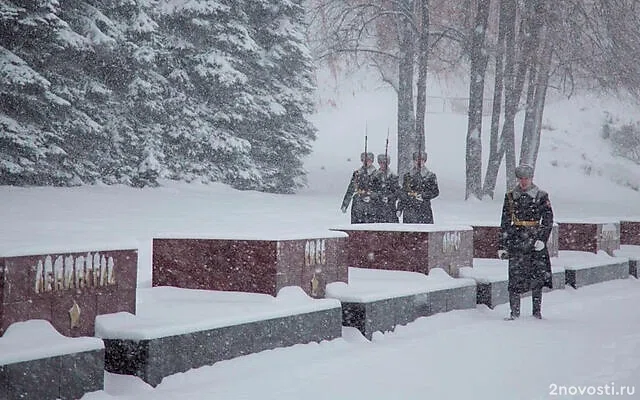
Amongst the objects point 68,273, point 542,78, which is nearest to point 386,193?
point 68,273

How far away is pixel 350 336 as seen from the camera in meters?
8.41

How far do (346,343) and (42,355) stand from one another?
3325 millimetres

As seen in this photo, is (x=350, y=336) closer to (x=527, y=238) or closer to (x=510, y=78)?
(x=527, y=238)

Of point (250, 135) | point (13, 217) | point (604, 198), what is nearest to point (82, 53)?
point (13, 217)

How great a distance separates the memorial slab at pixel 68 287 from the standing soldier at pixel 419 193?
751 cm

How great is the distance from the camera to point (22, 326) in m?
5.86

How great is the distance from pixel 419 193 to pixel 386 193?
20.8 inches

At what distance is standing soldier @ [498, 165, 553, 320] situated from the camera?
1020 cm

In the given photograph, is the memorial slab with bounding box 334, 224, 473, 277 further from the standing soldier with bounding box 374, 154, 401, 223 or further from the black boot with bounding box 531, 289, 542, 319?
the standing soldier with bounding box 374, 154, 401, 223

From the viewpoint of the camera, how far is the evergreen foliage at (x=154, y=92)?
59.4 ft

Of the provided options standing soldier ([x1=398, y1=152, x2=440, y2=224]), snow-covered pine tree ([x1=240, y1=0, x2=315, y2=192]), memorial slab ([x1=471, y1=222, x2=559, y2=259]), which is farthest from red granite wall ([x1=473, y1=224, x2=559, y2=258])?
snow-covered pine tree ([x1=240, y1=0, x2=315, y2=192])

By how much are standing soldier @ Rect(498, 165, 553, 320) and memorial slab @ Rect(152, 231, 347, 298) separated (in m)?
2.68

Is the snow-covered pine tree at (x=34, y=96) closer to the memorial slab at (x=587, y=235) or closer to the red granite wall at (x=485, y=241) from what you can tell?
the red granite wall at (x=485, y=241)

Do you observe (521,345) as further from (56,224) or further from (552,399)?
(56,224)
